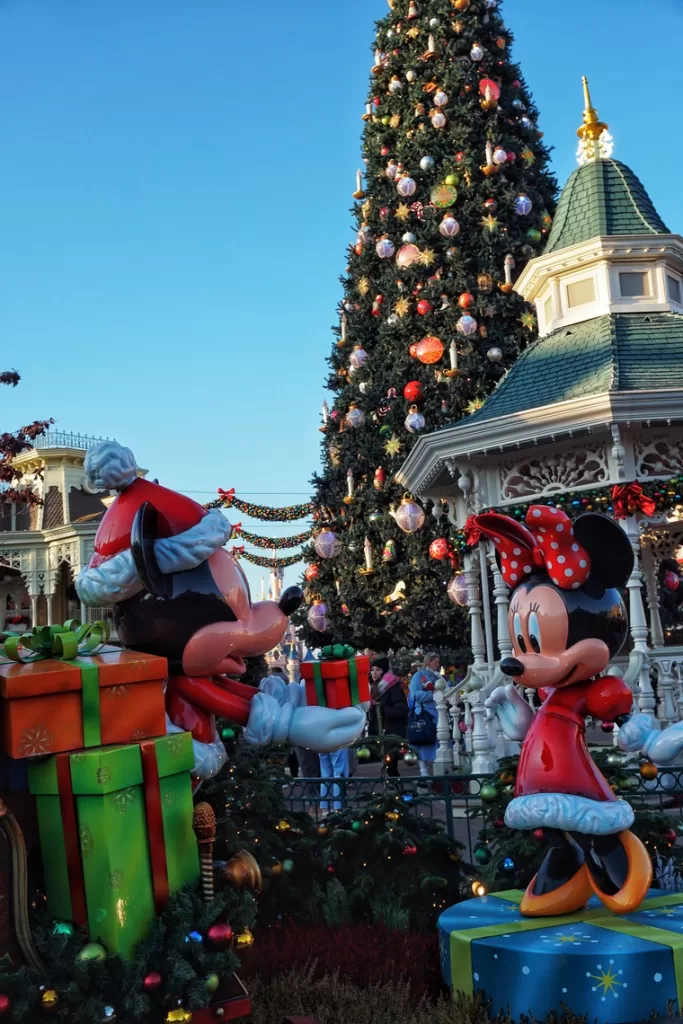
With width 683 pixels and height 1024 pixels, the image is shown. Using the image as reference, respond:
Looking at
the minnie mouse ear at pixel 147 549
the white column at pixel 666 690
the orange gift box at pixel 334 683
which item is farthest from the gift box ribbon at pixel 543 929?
the white column at pixel 666 690

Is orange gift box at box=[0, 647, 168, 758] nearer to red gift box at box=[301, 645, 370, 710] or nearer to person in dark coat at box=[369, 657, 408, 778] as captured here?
red gift box at box=[301, 645, 370, 710]

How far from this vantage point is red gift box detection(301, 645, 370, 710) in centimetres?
388

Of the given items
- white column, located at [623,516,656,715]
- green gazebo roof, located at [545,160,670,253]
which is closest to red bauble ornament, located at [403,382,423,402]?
green gazebo roof, located at [545,160,670,253]

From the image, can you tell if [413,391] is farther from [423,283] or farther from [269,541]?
[269,541]

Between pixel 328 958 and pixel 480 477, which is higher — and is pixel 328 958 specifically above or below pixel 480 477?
below

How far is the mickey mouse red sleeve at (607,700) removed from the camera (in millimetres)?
4172

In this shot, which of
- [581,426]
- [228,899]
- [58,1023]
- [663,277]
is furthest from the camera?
[663,277]

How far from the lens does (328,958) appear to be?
3.98 meters

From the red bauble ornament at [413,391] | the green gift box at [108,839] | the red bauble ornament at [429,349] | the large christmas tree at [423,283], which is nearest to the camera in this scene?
the green gift box at [108,839]

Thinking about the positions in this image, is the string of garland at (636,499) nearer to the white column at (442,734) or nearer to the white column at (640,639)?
the white column at (640,639)

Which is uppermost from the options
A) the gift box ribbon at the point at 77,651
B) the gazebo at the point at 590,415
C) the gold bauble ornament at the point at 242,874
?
the gazebo at the point at 590,415

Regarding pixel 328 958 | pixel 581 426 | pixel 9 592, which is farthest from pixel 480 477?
pixel 9 592

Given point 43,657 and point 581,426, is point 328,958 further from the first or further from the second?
point 581,426

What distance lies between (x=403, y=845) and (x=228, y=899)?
2406mm
